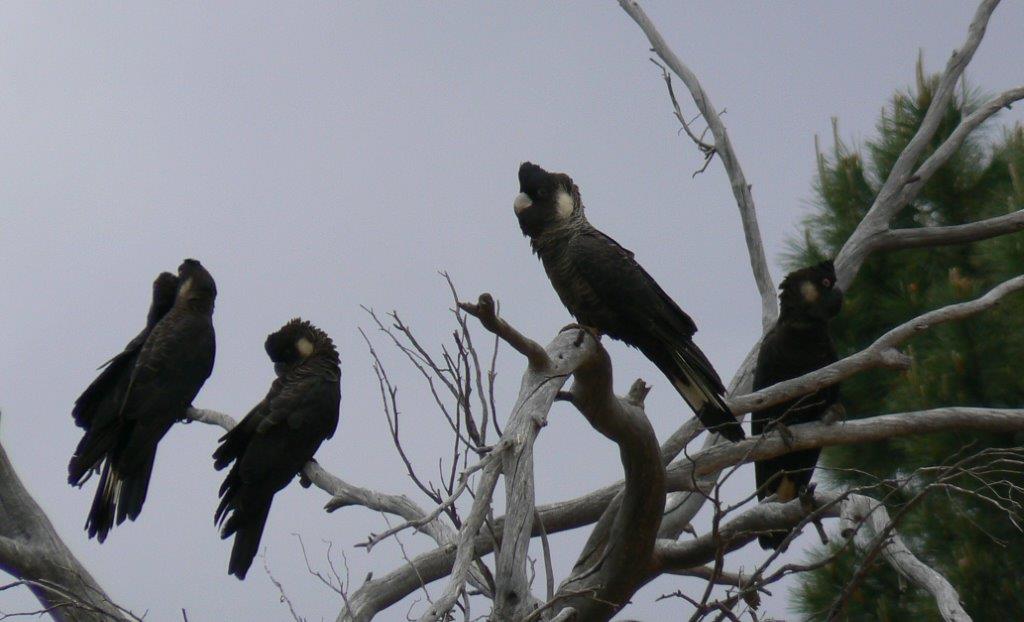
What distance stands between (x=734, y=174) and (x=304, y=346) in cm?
221

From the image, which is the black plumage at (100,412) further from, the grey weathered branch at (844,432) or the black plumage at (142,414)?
the grey weathered branch at (844,432)

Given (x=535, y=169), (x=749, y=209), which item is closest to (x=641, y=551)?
(x=535, y=169)

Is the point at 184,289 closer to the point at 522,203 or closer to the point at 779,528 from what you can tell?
the point at 522,203

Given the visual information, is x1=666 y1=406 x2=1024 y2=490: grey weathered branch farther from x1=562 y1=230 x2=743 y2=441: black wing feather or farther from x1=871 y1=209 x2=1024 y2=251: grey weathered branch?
x1=871 y1=209 x2=1024 y2=251: grey weathered branch

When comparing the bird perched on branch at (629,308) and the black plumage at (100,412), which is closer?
the bird perched on branch at (629,308)

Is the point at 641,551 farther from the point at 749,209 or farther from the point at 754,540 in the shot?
the point at 749,209

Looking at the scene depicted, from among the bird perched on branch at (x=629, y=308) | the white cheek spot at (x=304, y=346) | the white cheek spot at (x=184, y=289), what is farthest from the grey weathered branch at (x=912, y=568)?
the white cheek spot at (x=184, y=289)

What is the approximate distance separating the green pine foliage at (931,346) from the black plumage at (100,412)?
3.32m

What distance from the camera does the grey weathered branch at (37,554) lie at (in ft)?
13.1

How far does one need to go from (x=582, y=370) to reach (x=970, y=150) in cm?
457

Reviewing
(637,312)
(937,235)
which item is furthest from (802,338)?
(937,235)

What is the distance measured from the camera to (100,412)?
4.86 m

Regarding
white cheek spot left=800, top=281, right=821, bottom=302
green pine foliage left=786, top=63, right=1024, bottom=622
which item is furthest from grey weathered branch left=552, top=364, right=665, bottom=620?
green pine foliage left=786, top=63, right=1024, bottom=622

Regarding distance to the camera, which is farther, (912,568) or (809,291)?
(809,291)
